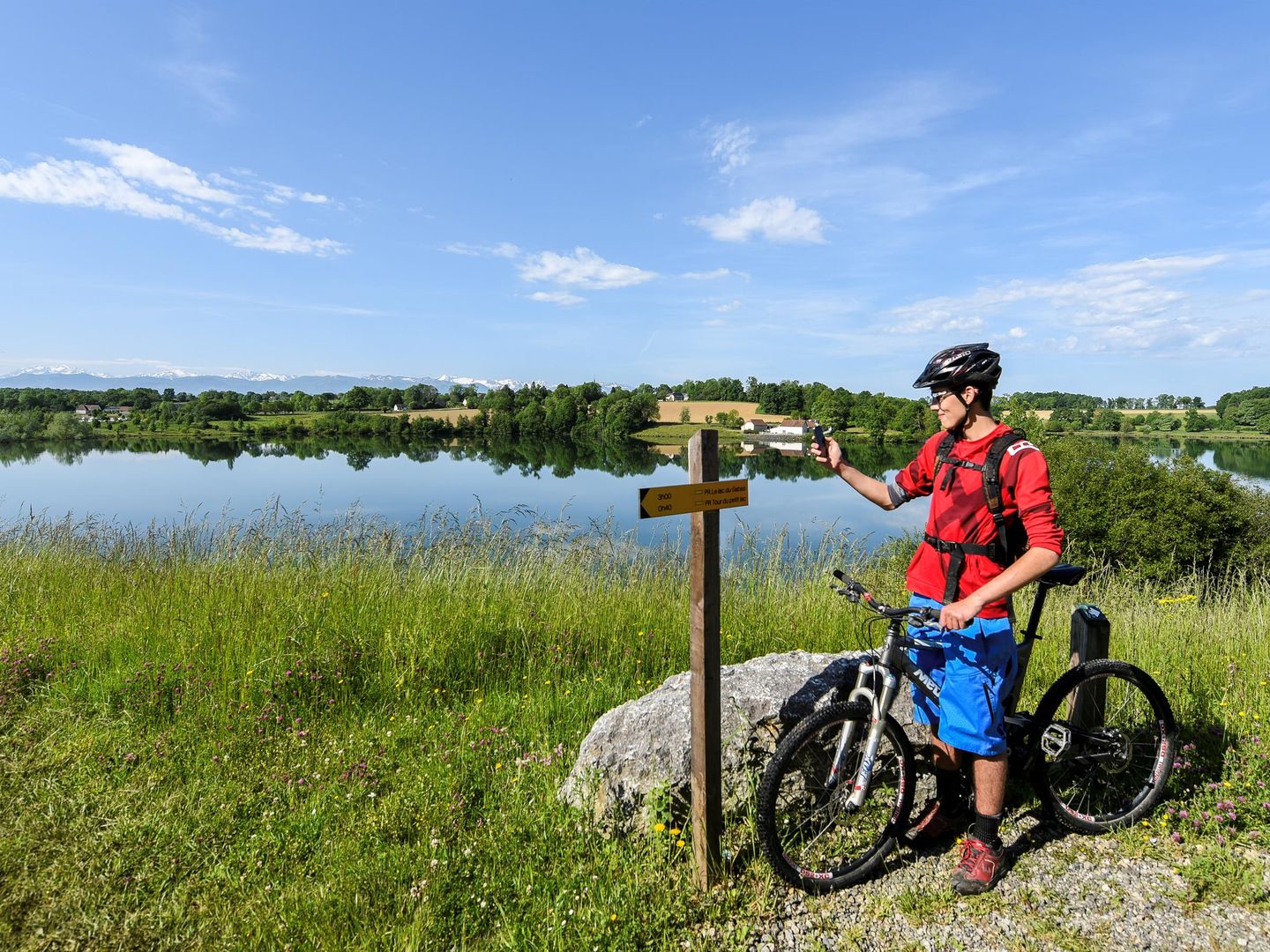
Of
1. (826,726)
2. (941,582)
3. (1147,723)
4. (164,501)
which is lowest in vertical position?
(164,501)

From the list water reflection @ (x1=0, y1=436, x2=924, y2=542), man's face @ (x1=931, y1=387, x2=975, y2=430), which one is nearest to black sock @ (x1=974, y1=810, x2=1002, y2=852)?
man's face @ (x1=931, y1=387, x2=975, y2=430)

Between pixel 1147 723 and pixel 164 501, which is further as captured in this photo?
pixel 164 501

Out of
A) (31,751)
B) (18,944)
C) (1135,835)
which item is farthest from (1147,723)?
(31,751)

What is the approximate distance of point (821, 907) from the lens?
102 inches

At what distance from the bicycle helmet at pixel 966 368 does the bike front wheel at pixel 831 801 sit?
4.63ft

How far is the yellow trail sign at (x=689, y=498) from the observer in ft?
7.55

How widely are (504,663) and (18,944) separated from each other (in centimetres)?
284

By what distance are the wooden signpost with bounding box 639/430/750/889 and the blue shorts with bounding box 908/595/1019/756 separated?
93cm

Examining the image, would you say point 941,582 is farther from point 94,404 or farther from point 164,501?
point 94,404

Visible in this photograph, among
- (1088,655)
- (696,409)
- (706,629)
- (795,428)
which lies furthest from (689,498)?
(696,409)

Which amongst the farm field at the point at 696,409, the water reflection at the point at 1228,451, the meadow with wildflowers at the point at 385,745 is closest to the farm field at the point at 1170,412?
the water reflection at the point at 1228,451

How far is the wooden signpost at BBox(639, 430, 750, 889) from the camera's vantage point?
8.12 feet

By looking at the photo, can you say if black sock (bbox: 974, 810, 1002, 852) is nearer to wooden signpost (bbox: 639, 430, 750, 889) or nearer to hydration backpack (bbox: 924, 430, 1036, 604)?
hydration backpack (bbox: 924, 430, 1036, 604)

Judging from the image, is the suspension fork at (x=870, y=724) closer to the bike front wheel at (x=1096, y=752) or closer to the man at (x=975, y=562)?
the man at (x=975, y=562)
